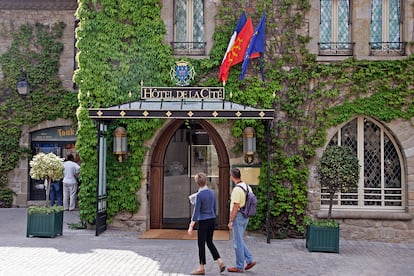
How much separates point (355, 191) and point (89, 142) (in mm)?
6119

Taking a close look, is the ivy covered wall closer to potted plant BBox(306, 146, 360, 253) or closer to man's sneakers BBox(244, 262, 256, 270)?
potted plant BBox(306, 146, 360, 253)

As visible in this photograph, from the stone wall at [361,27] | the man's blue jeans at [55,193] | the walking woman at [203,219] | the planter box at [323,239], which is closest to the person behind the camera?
the walking woman at [203,219]

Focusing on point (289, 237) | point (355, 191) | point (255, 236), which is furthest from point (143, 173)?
point (355, 191)

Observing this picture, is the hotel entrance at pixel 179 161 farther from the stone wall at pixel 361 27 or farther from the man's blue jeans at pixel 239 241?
the man's blue jeans at pixel 239 241

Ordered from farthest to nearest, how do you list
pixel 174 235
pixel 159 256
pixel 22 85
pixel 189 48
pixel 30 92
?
pixel 30 92
pixel 22 85
pixel 189 48
pixel 174 235
pixel 159 256

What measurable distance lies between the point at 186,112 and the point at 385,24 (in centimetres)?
512

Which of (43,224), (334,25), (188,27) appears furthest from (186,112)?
(334,25)

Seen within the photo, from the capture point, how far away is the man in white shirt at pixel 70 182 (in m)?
13.6

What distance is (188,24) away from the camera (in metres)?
11.0

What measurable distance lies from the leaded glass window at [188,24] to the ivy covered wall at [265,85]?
45 cm

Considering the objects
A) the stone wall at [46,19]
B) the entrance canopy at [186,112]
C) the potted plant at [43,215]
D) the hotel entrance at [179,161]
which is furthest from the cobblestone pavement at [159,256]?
the stone wall at [46,19]

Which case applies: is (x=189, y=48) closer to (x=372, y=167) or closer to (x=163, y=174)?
(x=163, y=174)

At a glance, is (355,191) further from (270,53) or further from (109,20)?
(109,20)

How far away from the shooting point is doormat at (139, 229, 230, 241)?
10.1 metres
